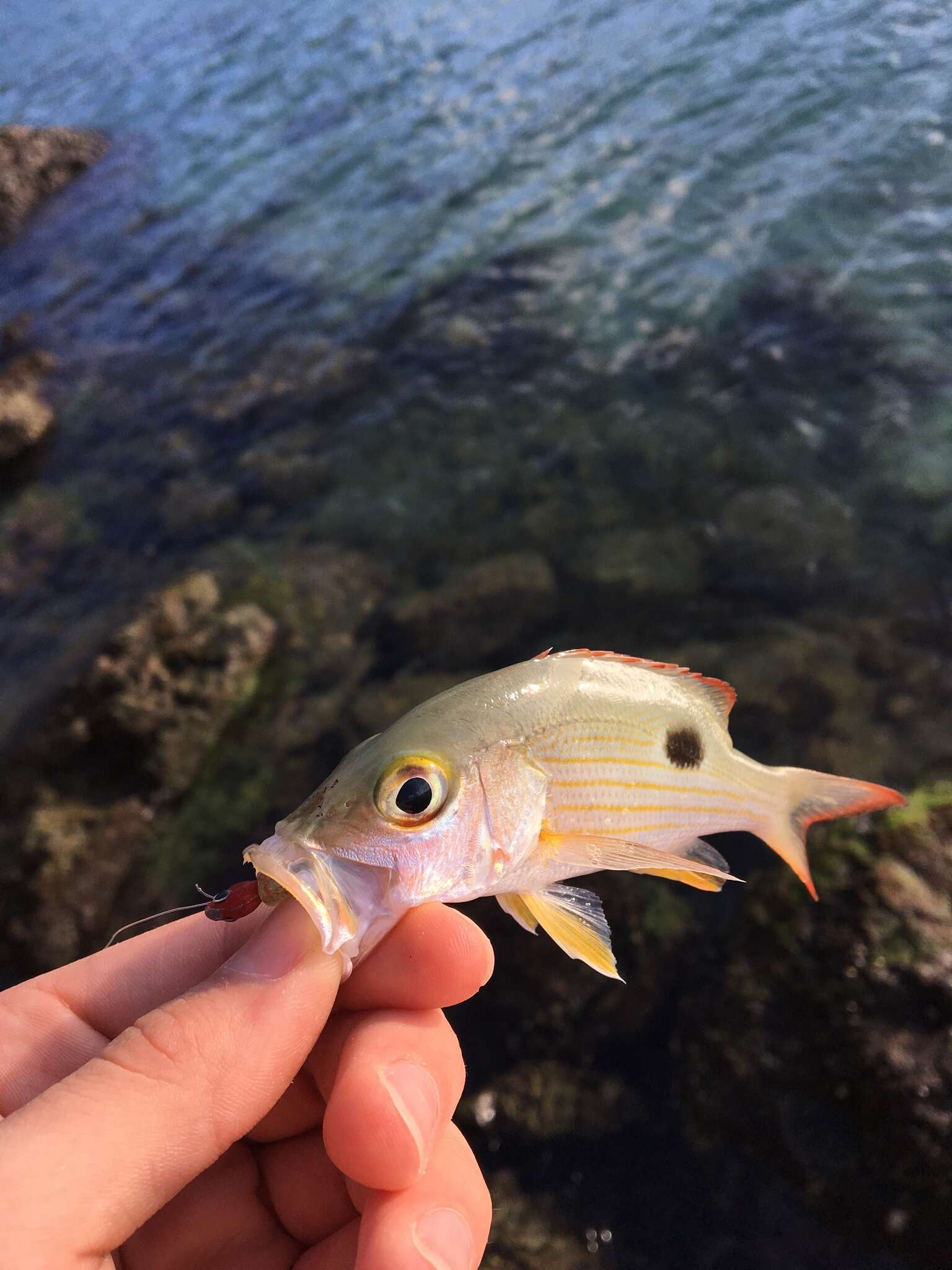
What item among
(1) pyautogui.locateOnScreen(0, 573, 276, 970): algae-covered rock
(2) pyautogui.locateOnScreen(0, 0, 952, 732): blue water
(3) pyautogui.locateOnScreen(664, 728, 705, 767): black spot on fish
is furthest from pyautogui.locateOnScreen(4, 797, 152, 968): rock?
(3) pyautogui.locateOnScreen(664, 728, 705, 767): black spot on fish

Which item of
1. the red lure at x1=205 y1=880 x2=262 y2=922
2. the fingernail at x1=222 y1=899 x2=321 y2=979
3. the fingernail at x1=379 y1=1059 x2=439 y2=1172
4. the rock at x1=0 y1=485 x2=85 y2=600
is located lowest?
the rock at x1=0 y1=485 x2=85 y2=600

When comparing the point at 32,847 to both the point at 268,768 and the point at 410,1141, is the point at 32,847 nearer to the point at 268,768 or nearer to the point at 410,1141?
the point at 268,768

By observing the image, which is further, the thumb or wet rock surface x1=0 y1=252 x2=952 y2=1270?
wet rock surface x1=0 y1=252 x2=952 y2=1270

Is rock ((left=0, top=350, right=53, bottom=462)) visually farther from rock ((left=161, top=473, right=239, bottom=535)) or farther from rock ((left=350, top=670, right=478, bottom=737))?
rock ((left=350, top=670, right=478, bottom=737))

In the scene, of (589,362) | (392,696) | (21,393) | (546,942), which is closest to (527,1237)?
(546,942)

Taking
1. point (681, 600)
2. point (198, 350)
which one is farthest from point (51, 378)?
point (681, 600)

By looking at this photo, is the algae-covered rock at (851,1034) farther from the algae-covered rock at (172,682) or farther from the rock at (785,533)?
the algae-covered rock at (172,682)

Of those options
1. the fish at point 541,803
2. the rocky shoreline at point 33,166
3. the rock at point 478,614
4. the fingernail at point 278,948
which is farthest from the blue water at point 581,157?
the fingernail at point 278,948
